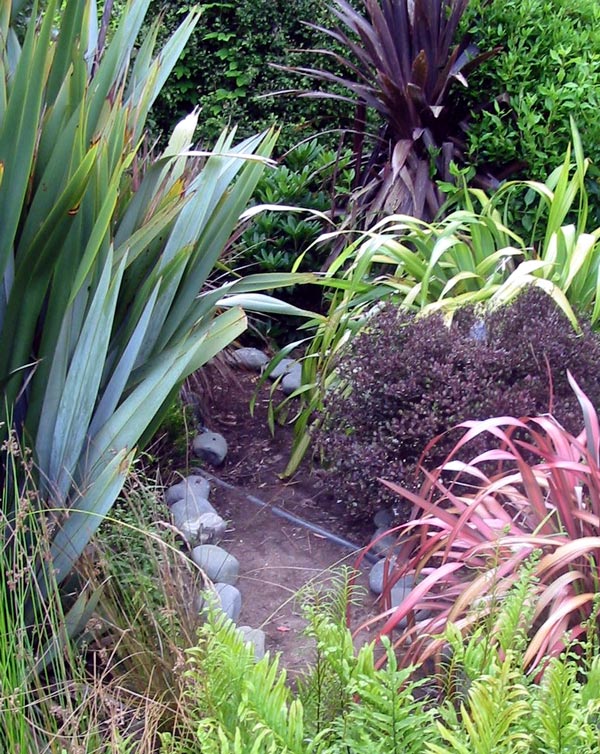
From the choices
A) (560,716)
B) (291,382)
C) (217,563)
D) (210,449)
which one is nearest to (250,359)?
(291,382)

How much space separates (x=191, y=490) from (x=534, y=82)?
274 cm

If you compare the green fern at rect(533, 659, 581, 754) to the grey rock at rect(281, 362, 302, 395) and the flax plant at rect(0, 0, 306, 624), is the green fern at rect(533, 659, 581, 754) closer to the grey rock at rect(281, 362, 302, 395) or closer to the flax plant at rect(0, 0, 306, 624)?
the flax plant at rect(0, 0, 306, 624)

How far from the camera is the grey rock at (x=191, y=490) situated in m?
3.41

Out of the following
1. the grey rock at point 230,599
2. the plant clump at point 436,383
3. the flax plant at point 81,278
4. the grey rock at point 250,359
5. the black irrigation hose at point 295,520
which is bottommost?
the black irrigation hose at point 295,520

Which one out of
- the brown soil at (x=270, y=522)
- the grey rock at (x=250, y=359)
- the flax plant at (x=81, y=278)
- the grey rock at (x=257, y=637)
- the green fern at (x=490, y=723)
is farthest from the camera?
the grey rock at (x=250, y=359)

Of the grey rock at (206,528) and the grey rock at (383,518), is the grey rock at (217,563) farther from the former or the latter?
the grey rock at (383,518)

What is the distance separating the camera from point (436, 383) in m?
3.04

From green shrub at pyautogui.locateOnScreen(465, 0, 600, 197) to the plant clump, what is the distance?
57.6 inches

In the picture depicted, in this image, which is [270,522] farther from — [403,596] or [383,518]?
[403,596]

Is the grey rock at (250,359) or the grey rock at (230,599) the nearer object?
the grey rock at (230,599)

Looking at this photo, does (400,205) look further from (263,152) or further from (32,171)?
(32,171)

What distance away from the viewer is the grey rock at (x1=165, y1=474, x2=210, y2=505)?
134 inches

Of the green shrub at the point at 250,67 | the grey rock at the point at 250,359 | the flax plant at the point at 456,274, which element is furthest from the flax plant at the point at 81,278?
the green shrub at the point at 250,67

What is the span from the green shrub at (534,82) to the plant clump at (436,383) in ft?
4.80
